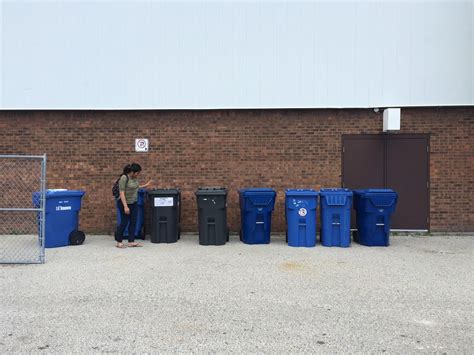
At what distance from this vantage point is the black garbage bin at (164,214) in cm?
926

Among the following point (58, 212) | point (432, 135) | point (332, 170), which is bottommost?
point (58, 212)

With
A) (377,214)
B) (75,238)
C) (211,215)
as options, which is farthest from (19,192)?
(377,214)

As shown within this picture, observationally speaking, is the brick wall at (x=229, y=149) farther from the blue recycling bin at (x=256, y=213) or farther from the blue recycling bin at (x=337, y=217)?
the blue recycling bin at (x=337, y=217)

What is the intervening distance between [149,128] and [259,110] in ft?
8.48

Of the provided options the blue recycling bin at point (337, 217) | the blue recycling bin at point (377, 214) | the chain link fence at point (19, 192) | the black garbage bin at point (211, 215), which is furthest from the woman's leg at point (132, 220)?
the blue recycling bin at point (377, 214)

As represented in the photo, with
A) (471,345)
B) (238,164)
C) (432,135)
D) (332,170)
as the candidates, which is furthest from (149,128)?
(471,345)

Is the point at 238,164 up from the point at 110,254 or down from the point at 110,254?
up

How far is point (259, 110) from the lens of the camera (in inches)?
409

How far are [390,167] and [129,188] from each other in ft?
19.4

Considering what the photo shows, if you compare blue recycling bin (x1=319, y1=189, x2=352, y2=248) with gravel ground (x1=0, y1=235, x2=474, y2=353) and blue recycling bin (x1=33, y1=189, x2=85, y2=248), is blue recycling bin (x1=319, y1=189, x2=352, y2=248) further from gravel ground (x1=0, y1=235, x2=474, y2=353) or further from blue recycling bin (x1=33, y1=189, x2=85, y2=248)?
blue recycling bin (x1=33, y1=189, x2=85, y2=248)

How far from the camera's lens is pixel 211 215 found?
917cm

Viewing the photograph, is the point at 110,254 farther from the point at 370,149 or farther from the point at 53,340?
the point at 370,149

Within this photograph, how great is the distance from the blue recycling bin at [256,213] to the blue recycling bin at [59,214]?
11.1ft

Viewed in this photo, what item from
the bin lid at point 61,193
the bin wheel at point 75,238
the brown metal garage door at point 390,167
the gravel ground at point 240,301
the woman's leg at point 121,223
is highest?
the brown metal garage door at point 390,167
